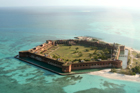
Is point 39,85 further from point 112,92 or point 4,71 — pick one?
point 112,92

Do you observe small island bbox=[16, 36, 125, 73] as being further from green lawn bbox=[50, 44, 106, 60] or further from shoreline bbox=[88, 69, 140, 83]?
shoreline bbox=[88, 69, 140, 83]

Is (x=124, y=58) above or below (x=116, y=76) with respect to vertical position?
above

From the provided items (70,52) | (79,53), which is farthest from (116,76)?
(70,52)

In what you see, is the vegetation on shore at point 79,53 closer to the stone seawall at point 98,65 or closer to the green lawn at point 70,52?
the green lawn at point 70,52

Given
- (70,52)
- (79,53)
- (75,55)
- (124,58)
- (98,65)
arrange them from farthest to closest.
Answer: (70,52) → (79,53) → (124,58) → (75,55) → (98,65)

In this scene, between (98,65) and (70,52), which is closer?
(98,65)

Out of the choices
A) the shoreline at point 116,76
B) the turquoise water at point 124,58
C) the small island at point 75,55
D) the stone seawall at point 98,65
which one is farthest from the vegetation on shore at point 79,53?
the shoreline at point 116,76

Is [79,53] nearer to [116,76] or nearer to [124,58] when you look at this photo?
[124,58]

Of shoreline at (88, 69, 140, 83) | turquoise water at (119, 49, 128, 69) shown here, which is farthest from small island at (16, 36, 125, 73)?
shoreline at (88, 69, 140, 83)
